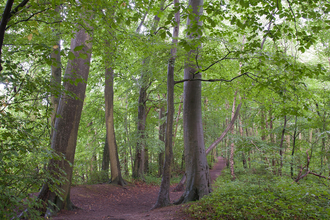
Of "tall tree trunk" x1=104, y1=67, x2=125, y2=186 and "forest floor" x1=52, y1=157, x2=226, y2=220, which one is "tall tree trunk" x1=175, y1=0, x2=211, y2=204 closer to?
"forest floor" x1=52, y1=157, x2=226, y2=220

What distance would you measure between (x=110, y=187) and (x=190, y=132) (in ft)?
18.2

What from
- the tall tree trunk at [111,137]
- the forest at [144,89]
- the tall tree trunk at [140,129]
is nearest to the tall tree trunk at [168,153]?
the forest at [144,89]

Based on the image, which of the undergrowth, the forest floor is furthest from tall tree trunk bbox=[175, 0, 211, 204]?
the undergrowth

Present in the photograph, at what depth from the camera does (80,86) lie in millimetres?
6430

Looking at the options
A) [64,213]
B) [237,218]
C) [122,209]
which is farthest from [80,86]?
[237,218]

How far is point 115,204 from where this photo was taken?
8.32 metres

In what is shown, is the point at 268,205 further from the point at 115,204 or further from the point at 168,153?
the point at 115,204

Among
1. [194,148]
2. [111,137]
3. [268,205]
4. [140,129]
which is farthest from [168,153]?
[140,129]

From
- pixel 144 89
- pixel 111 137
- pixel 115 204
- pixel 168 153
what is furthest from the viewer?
pixel 144 89

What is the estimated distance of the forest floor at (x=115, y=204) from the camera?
564cm

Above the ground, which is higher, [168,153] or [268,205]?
[168,153]

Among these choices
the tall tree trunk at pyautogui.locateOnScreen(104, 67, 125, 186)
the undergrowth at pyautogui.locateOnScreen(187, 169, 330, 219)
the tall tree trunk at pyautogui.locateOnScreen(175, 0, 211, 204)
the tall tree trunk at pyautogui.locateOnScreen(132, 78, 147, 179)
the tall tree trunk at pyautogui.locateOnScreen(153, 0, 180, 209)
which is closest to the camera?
the undergrowth at pyautogui.locateOnScreen(187, 169, 330, 219)

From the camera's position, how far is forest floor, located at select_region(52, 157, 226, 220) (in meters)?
5.64

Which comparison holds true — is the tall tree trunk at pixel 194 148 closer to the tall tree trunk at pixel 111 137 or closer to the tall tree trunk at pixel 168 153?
the tall tree trunk at pixel 168 153
